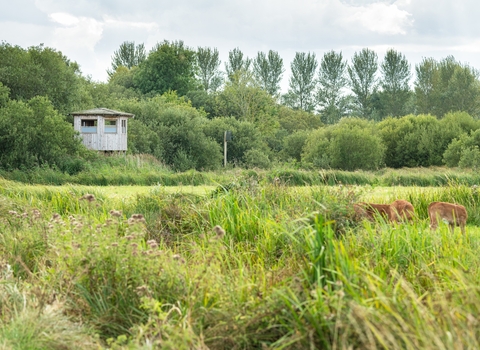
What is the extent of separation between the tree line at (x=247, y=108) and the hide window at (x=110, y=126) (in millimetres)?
1832

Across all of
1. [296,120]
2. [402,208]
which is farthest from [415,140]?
[402,208]

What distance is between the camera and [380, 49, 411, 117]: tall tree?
6212 centimetres

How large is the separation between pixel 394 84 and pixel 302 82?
9051mm

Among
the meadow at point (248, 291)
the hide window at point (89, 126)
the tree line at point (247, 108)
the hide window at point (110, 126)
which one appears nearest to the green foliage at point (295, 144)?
the tree line at point (247, 108)

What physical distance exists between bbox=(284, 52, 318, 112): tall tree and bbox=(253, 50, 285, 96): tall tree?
1.60 metres

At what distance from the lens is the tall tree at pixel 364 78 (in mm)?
63312

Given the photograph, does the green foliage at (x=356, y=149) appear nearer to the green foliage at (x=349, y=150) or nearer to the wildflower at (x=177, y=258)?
the green foliage at (x=349, y=150)

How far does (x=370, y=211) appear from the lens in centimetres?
681

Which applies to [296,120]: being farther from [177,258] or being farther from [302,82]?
[177,258]

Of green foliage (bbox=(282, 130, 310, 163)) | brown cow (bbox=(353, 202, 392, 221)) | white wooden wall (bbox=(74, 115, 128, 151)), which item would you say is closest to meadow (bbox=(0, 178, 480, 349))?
brown cow (bbox=(353, 202, 392, 221))

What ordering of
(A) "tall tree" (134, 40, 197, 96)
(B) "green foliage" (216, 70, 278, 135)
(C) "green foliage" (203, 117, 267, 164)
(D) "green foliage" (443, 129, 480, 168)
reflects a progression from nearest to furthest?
(D) "green foliage" (443, 129, 480, 168) → (C) "green foliage" (203, 117, 267, 164) → (B) "green foliage" (216, 70, 278, 135) → (A) "tall tree" (134, 40, 197, 96)

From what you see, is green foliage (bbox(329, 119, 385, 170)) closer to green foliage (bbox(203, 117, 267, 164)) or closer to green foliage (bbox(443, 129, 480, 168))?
green foliage (bbox(443, 129, 480, 168))

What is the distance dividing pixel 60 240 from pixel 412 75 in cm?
6098

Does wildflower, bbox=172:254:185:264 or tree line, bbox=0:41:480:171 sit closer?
wildflower, bbox=172:254:185:264
